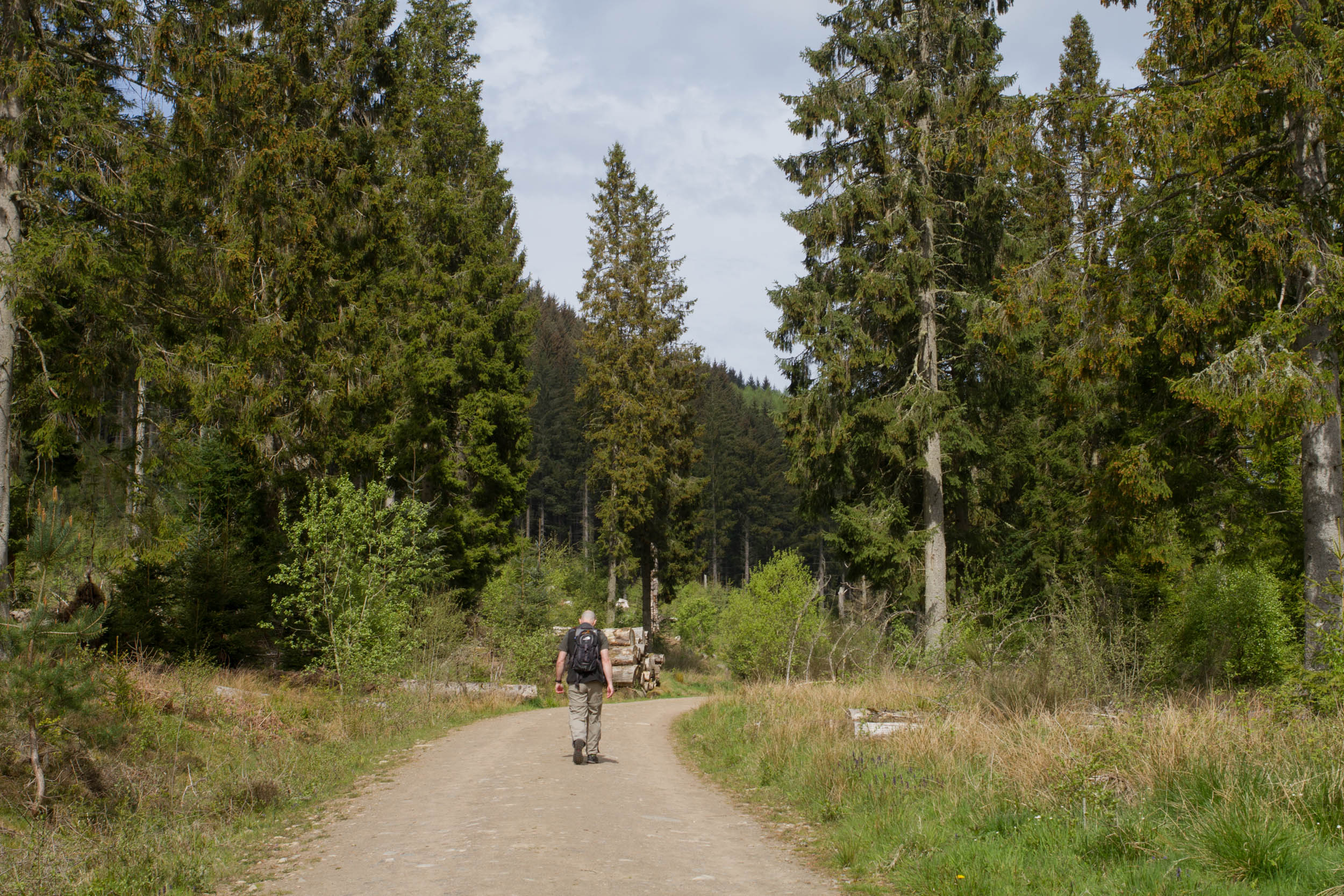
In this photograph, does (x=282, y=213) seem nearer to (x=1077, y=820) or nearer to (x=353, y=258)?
(x=353, y=258)

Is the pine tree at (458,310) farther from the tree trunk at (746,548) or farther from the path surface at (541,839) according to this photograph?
the tree trunk at (746,548)

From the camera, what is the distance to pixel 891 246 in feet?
69.9

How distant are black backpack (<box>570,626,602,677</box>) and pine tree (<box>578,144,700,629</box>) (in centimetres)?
2470

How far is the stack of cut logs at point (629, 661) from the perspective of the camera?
2917cm

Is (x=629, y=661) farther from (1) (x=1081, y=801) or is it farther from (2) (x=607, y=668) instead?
(1) (x=1081, y=801)

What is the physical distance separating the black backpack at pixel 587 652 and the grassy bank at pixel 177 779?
110 inches

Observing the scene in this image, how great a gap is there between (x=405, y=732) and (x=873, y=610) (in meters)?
10.5

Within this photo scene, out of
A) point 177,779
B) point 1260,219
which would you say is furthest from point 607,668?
point 1260,219

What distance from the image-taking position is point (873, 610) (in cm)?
2008

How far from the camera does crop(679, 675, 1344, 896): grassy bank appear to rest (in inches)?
198

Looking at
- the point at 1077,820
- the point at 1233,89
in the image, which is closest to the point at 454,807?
the point at 1077,820

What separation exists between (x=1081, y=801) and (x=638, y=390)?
105ft

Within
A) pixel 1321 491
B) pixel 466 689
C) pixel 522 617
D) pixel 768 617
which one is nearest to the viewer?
pixel 1321 491

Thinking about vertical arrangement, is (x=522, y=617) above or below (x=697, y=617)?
above
